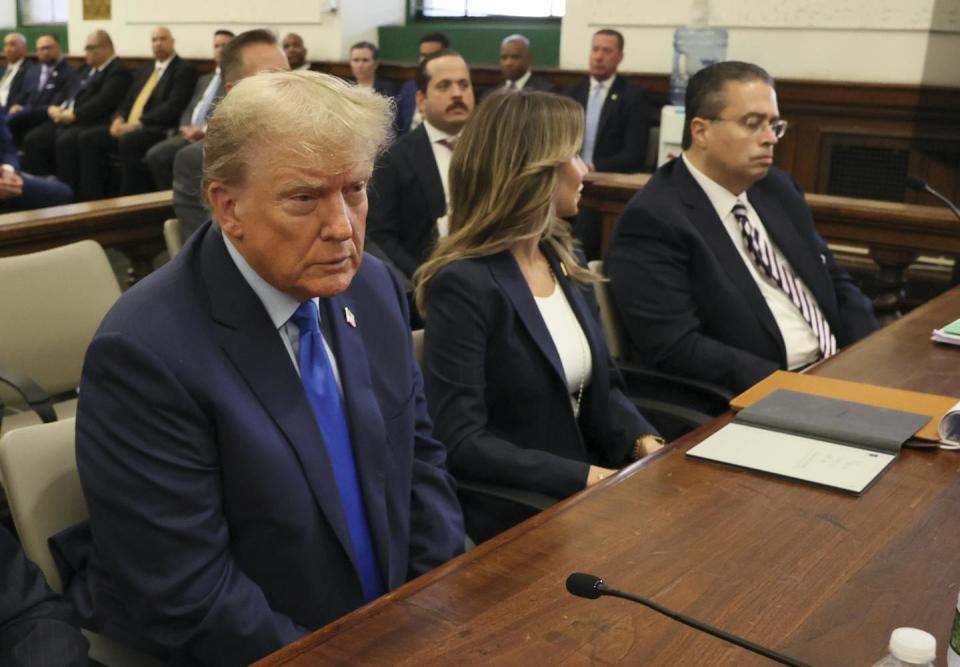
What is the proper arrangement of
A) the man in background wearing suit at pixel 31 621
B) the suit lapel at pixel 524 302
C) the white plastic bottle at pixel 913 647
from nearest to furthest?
the white plastic bottle at pixel 913 647
the man in background wearing suit at pixel 31 621
the suit lapel at pixel 524 302

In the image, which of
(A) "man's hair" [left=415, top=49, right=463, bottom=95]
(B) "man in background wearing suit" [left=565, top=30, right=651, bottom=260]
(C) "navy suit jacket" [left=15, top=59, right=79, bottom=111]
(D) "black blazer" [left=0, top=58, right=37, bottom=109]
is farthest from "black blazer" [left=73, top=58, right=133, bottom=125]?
(A) "man's hair" [left=415, top=49, right=463, bottom=95]

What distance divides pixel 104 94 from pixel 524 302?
28.4 feet

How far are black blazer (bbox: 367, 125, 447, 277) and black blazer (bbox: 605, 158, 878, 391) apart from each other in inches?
46.4

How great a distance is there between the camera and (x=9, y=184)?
5.41 meters

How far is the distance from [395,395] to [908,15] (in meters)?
5.80

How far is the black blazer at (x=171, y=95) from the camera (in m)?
9.32

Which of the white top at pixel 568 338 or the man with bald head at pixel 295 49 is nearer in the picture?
the white top at pixel 568 338

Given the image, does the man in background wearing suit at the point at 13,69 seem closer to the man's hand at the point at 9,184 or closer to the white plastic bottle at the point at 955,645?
the man's hand at the point at 9,184

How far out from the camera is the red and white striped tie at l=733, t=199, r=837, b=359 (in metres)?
3.09

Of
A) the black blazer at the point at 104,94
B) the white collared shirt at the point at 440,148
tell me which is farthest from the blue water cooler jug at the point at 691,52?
the black blazer at the point at 104,94

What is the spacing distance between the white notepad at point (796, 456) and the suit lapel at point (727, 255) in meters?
1.13

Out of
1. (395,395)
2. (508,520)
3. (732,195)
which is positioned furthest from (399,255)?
(395,395)

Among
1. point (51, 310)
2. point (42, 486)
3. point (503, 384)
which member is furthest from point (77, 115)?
point (42, 486)

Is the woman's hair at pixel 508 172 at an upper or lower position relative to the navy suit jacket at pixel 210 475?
upper
